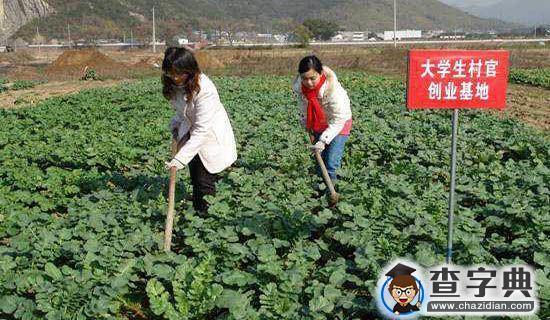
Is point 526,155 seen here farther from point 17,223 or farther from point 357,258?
point 17,223

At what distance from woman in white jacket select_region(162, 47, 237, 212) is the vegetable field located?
34cm

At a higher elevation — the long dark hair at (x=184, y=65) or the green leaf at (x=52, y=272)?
the long dark hair at (x=184, y=65)

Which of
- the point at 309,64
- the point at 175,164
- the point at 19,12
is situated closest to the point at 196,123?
the point at 175,164

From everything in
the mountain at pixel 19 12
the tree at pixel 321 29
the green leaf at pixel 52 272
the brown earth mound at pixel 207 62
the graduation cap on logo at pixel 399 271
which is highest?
the mountain at pixel 19 12

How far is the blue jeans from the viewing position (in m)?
5.65

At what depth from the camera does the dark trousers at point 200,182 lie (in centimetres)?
500

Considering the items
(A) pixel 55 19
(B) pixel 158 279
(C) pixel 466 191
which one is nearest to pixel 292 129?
(C) pixel 466 191

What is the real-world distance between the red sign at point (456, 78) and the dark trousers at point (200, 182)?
210 cm
